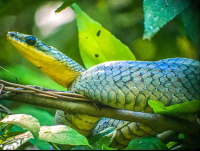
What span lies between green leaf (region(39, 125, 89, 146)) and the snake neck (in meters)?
0.76

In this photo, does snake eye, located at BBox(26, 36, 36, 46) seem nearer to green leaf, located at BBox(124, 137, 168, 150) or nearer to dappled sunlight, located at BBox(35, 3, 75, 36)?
dappled sunlight, located at BBox(35, 3, 75, 36)

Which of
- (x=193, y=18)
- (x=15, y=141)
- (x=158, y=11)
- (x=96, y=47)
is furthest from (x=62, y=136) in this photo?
(x=96, y=47)

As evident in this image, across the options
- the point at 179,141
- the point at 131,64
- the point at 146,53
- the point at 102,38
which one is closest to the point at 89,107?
the point at 131,64

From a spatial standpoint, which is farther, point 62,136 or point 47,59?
point 47,59

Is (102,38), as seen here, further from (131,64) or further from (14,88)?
(14,88)

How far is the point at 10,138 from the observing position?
1033mm

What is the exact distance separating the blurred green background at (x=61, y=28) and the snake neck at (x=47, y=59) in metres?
0.06

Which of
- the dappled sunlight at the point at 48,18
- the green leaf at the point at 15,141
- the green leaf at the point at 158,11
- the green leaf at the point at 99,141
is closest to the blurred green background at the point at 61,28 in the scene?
the dappled sunlight at the point at 48,18

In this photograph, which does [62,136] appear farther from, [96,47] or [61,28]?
[96,47]

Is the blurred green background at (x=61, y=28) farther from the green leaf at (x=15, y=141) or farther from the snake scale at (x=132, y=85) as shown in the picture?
the green leaf at (x=15, y=141)

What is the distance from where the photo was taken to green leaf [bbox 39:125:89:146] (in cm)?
82

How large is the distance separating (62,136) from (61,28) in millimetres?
772

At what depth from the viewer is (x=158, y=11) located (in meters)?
1.04

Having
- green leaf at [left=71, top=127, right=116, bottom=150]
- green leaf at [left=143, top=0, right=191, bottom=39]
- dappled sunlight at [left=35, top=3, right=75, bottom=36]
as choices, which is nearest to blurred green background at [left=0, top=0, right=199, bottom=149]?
dappled sunlight at [left=35, top=3, right=75, bottom=36]
